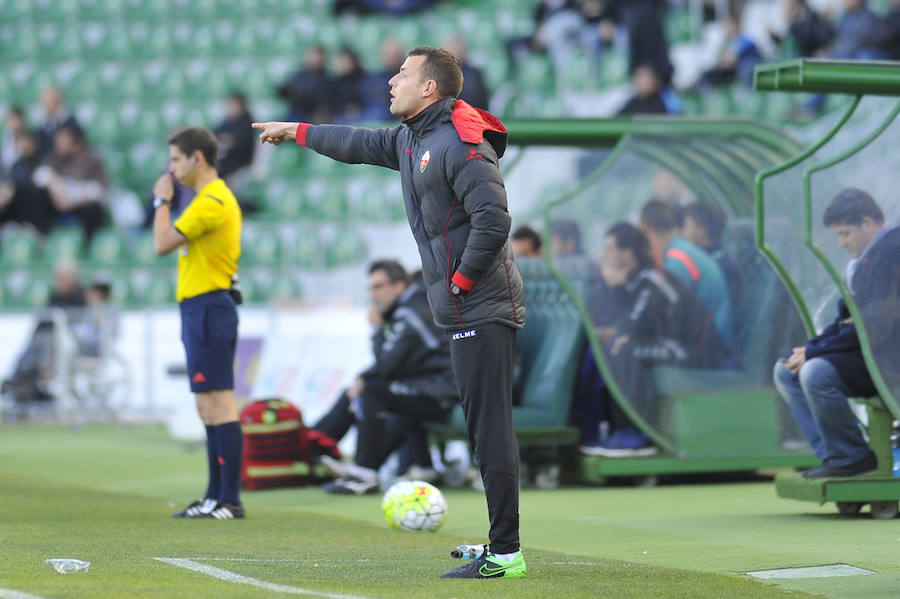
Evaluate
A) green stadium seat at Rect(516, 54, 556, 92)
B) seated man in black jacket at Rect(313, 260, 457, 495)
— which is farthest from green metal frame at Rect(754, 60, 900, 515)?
green stadium seat at Rect(516, 54, 556, 92)

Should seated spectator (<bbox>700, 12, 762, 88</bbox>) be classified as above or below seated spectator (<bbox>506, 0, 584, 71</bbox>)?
below

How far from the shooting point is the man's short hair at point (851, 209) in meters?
8.19

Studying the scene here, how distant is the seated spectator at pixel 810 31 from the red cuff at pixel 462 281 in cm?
1280

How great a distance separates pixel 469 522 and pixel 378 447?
2.08 metres

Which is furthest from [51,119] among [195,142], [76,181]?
[195,142]

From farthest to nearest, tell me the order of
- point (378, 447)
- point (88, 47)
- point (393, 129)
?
point (88, 47) → point (378, 447) → point (393, 129)

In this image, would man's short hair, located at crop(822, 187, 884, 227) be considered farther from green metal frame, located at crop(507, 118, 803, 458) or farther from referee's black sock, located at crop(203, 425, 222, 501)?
referee's black sock, located at crop(203, 425, 222, 501)

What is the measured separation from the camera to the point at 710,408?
35.3ft

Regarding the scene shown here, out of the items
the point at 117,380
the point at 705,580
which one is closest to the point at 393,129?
the point at 705,580

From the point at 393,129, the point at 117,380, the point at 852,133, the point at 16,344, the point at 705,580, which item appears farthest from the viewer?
the point at 16,344

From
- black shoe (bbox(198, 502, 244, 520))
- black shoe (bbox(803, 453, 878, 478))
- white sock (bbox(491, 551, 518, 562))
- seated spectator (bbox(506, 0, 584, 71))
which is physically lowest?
black shoe (bbox(198, 502, 244, 520))

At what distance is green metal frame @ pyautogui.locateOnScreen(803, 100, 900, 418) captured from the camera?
7.99m

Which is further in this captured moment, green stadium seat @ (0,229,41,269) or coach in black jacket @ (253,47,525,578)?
green stadium seat @ (0,229,41,269)

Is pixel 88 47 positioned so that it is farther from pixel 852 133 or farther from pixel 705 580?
pixel 705 580
